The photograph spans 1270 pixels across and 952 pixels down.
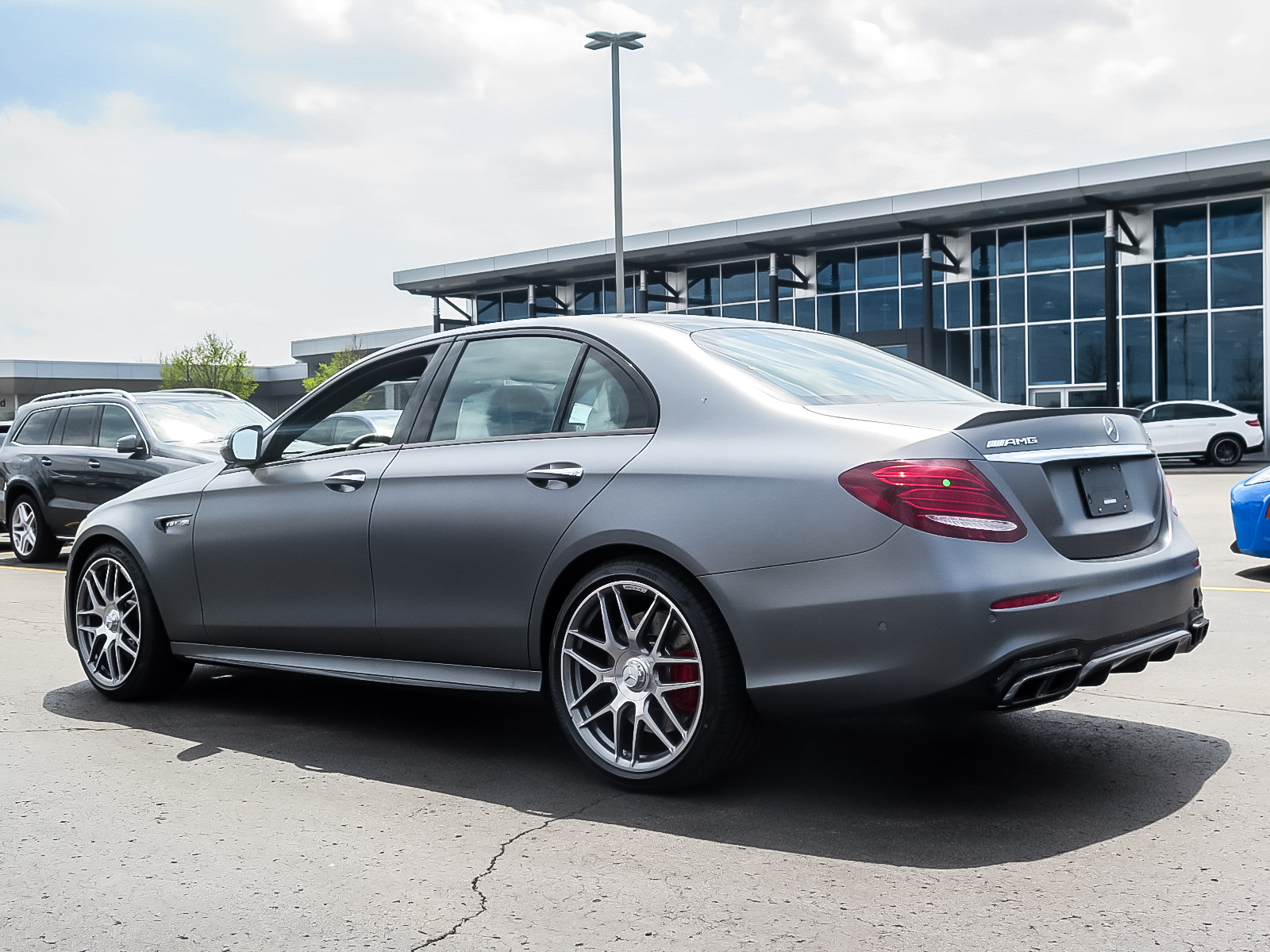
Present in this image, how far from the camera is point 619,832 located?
3.91 m

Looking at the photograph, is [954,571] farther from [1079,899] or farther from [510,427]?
[510,427]

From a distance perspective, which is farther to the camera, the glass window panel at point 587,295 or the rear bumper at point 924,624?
the glass window panel at point 587,295

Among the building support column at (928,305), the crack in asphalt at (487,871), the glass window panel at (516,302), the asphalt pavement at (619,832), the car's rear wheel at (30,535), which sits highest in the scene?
the glass window panel at (516,302)

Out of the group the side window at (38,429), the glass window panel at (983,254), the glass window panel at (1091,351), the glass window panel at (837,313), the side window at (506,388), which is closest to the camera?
the side window at (506,388)

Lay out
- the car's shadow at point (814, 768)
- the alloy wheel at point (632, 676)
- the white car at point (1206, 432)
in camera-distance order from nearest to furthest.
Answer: the car's shadow at point (814, 768) → the alloy wheel at point (632, 676) → the white car at point (1206, 432)

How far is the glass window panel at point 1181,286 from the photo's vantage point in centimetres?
3195

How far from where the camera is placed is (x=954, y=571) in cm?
370

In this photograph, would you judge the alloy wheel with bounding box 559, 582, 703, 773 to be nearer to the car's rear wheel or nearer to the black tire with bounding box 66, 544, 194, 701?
the black tire with bounding box 66, 544, 194, 701

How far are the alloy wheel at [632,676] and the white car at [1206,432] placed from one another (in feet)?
83.3

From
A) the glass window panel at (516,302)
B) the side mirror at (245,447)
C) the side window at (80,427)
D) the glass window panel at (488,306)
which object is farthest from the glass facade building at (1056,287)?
the side mirror at (245,447)

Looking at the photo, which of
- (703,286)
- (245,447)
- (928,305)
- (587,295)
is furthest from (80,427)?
(587,295)

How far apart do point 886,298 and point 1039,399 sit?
5417mm

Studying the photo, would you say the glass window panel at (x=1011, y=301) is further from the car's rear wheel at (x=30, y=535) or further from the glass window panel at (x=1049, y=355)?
the car's rear wheel at (x=30, y=535)

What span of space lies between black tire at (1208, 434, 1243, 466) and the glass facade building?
365 cm
